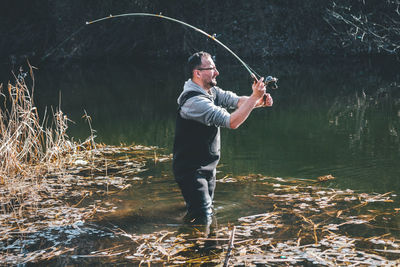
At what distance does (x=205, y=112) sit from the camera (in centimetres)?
443

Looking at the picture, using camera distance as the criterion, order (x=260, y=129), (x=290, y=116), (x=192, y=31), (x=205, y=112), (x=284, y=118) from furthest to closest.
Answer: (x=192, y=31) → (x=290, y=116) → (x=284, y=118) → (x=260, y=129) → (x=205, y=112)

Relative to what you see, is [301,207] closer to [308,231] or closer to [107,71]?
[308,231]

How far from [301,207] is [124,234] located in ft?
4.95

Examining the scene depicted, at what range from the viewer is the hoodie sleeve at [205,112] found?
439cm

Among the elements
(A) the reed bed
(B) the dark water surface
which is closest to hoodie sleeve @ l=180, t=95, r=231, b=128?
(B) the dark water surface

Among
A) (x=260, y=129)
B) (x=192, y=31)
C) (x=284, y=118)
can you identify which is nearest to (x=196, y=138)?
(x=260, y=129)

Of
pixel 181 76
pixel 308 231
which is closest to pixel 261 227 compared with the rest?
pixel 308 231

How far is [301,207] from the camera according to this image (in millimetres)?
5027

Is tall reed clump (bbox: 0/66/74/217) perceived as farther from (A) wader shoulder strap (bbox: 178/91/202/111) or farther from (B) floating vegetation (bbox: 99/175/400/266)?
(A) wader shoulder strap (bbox: 178/91/202/111)

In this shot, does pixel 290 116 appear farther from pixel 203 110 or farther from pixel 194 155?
pixel 203 110

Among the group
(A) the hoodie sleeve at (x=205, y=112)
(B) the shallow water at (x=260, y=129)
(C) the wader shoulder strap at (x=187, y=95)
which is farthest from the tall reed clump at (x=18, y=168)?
(A) the hoodie sleeve at (x=205, y=112)

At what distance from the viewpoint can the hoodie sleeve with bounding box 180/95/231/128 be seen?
4.39 metres

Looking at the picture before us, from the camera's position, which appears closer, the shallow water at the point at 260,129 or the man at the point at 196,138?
the man at the point at 196,138

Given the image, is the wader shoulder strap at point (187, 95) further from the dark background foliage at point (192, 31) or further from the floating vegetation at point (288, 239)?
the dark background foliage at point (192, 31)
